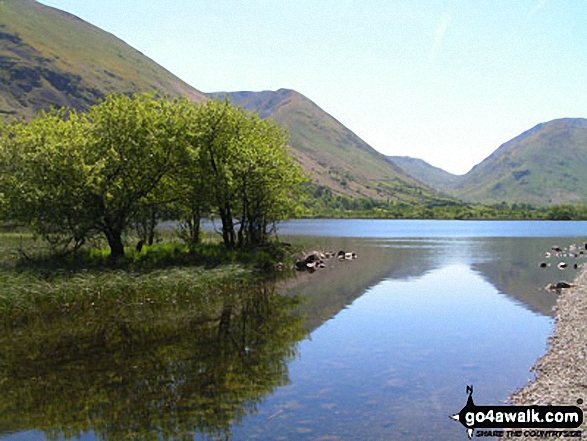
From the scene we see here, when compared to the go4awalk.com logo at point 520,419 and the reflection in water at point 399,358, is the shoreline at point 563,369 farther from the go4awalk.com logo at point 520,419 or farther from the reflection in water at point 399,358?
the reflection in water at point 399,358

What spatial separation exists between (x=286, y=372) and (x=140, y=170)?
3021cm

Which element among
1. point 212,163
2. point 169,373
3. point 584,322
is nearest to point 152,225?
point 212,163

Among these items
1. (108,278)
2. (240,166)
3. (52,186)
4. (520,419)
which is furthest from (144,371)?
(240,166)

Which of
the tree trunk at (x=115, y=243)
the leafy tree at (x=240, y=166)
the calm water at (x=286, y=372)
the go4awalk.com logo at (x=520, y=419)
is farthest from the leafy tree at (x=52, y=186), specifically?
the go4awalk.com logo at (x=520, y=419)

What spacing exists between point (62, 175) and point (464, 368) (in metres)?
34.5

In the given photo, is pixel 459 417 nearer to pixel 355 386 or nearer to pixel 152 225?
pixel 355 386

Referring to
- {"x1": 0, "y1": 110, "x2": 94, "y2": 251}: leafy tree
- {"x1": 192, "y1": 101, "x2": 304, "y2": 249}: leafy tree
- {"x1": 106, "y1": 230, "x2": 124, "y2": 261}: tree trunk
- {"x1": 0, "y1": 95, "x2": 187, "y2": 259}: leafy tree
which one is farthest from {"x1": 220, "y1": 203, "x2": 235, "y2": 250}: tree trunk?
{"x1": 0, "y1": 110, "x2": 94, "y2": 251}: leafy tree

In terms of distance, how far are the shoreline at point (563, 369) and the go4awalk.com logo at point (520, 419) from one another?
0.50 metres

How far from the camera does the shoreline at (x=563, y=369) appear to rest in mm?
17500

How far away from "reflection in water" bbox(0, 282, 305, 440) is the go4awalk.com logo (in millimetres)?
7742

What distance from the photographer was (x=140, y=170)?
46.8 meters

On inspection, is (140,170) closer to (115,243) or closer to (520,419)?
(115,243)

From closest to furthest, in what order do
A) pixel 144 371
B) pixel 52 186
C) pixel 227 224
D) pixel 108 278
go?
1. pixel 144 371
2. pixel 108 278
3. pixel 52 186
4. pixel 227 224

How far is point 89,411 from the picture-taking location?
58.6ft
